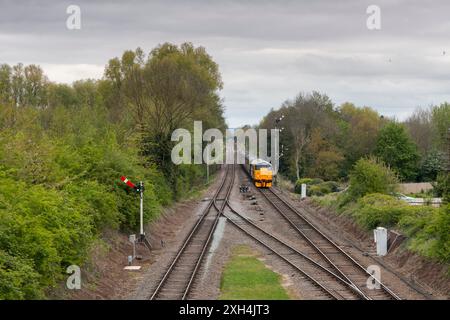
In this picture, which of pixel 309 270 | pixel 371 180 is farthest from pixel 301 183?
pixel 309 270

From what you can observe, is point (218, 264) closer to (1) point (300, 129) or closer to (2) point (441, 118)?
(1) point (300, 129)

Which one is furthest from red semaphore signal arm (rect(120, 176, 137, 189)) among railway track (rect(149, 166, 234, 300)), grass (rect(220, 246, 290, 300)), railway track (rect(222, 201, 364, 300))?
railway track (rect(222, 201, 364, 300))

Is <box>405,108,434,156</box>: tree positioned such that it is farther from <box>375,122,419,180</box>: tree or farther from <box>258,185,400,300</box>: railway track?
<box>258,185,400,300</box>: railway track

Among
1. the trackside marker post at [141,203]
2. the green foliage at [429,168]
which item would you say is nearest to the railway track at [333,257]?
the trackside marker post at [141,203]

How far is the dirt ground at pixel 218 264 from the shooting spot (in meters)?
20.6

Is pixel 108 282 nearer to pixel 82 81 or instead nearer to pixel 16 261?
pixel 16 261

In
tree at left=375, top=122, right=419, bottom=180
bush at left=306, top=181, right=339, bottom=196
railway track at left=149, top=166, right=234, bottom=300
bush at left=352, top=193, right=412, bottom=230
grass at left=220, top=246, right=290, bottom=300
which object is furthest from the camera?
tree at left=375, top=122, right=419, bottom=180

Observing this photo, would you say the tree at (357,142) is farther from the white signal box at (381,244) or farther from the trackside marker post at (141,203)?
the trackside marker post at (141,203)

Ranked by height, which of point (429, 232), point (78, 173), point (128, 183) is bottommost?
point (429, 232)

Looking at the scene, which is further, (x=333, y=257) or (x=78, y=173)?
(x=78, y=173)

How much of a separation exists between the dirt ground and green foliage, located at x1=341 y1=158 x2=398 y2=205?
88.7 inches

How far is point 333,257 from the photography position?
26703mm

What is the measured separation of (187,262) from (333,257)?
629 centimetres

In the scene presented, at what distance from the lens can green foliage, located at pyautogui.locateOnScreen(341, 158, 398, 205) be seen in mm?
38531
